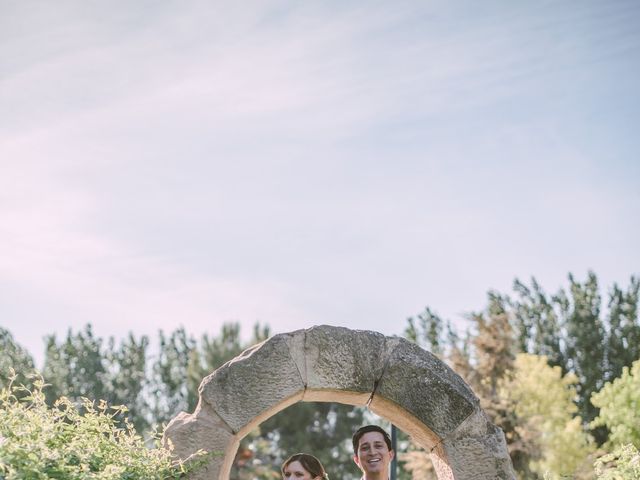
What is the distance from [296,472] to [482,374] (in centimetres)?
1224

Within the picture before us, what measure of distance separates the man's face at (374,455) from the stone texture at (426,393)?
286 mm

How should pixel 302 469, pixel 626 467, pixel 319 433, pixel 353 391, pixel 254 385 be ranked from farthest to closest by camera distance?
1. pixel 319 433
2. pixel 302 469
3. pixel 353 391
4. pixel 254 385
5. pixel 626 467

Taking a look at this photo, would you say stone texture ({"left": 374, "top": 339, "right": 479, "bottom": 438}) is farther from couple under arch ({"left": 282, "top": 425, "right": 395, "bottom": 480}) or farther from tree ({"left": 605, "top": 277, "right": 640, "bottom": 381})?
tree ({"left": 605, "top": 277, "right": 640, "bottom": 381})

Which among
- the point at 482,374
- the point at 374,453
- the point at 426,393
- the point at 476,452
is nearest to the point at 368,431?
the point at 374,453

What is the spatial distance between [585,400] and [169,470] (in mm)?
22803

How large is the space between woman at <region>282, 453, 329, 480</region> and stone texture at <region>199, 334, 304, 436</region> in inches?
19.0

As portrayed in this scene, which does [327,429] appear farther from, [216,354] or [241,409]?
[241,409]

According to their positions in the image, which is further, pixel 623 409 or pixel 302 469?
pixel 623 409

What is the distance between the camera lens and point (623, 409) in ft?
61.6

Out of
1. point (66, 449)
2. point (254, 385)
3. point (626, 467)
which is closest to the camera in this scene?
point (66, 449)

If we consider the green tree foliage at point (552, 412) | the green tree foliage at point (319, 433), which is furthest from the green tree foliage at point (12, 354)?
the green tree foliage at point (552, 412)

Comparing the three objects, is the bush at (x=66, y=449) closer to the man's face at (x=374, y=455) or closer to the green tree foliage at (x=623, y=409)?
the man's face at (x=374, y=455)

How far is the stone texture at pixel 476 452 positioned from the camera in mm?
5023

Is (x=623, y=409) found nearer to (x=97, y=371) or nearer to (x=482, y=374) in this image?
(x=482, y=374)
